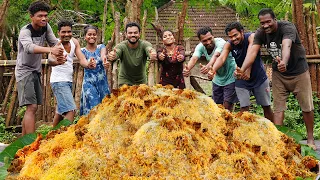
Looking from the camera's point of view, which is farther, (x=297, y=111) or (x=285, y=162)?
(x=297, y=111)

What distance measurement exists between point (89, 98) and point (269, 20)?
2.55 metres

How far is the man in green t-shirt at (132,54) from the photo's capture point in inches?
265

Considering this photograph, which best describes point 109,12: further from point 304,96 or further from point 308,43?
point 304,96

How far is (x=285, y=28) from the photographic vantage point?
5992 millimetres

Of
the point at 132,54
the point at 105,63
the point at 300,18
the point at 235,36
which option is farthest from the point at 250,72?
the point at 300,18

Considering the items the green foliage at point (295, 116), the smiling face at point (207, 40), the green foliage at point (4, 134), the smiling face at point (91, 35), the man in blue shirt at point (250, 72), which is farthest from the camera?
the green foliage at point (295, 116)

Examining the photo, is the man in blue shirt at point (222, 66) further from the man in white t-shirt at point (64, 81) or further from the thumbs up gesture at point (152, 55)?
the man in white t-shirt at point (64, 81)

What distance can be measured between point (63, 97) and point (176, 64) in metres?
1.65

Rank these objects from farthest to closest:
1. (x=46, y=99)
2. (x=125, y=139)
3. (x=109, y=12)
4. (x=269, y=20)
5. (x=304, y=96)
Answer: (x=109, y=12) < (x=46, y=99) < (x=304, y=96) < (x=269, y=20) < (x=125, y=139)

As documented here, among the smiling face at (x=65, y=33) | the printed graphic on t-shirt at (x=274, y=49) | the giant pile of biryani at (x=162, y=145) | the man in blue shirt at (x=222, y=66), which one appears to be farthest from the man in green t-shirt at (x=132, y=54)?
the giant pile of biryani at (x=162, y=145)

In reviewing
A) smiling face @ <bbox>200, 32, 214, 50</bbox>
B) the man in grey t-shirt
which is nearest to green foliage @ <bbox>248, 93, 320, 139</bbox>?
smiling face @ <bbox>200, 32, 214, 50</bbox>

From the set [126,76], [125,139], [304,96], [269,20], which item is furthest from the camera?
[126,76]

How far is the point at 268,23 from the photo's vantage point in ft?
19.6

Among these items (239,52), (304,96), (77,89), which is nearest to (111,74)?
(77,89)
